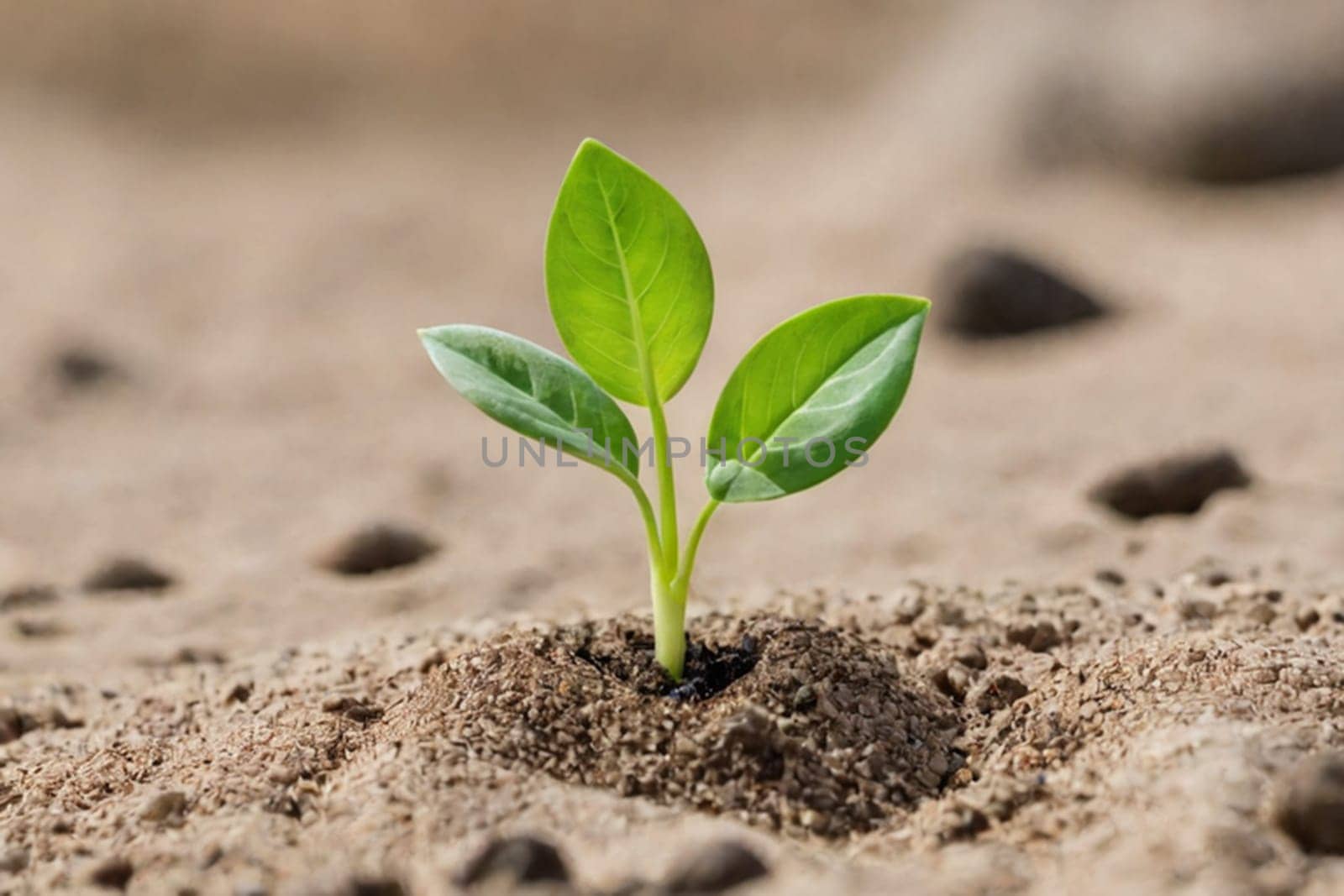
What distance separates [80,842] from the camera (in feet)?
3.48

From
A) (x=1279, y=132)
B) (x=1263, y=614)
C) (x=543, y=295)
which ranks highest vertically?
(x=1279, y=132)

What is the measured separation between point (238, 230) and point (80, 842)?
12.5 ft

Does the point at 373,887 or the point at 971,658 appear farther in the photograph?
the point at 971,658

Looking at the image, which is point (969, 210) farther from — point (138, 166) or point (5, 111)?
point (5, 111)

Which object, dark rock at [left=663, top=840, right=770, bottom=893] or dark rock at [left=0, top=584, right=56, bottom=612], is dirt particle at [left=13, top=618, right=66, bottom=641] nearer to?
dark rock at [left=0, top=584, right=56, bottom=612]

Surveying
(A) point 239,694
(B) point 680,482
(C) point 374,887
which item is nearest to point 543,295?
(B) point 680,482

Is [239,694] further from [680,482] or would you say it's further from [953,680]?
[680,482]

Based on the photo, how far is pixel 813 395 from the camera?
1161mm

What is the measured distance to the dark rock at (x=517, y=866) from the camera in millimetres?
893

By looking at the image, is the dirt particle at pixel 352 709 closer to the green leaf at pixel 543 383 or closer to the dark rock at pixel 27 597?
the green leaf at pixel 543 383

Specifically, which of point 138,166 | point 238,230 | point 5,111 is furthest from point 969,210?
point 5,111

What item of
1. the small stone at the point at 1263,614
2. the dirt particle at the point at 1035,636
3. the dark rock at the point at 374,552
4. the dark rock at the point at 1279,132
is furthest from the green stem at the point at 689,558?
the dark rock at the point at 1279,132

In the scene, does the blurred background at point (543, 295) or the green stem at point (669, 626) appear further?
the blurred background at point (543, 295)

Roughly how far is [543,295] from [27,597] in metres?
2.33
